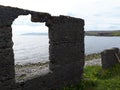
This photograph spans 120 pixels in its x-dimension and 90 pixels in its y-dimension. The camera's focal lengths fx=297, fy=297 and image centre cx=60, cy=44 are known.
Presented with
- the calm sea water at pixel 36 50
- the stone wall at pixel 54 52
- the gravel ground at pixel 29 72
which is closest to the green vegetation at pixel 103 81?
the stone wall at pixel 54 52

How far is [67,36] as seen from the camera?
14656 millimetres

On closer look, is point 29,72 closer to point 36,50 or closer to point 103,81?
point 103,81

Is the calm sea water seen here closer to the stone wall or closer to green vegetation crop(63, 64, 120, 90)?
green vegetation crop(63, 64, 120, 90)

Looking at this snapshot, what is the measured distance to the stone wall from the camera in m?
11.1

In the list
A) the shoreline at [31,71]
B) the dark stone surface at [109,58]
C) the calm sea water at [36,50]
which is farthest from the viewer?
the calm sea water at [36,50]

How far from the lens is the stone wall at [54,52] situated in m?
11.1

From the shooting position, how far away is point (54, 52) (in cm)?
1378

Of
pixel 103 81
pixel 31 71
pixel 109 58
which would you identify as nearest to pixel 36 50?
pixel 31 71

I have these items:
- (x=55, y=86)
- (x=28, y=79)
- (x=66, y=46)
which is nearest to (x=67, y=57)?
(x=66, y=46)

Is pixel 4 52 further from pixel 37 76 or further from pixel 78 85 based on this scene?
pixel 78 85

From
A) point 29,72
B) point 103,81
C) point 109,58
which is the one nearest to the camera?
point 103,81

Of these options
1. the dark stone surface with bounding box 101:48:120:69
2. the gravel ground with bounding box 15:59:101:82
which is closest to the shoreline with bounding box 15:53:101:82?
the gravel ground with bounding box 15:59:101:82

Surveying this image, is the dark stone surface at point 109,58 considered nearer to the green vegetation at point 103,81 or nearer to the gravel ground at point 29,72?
the green vegetation at point 103,81

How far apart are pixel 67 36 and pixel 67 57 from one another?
1.04 metres
